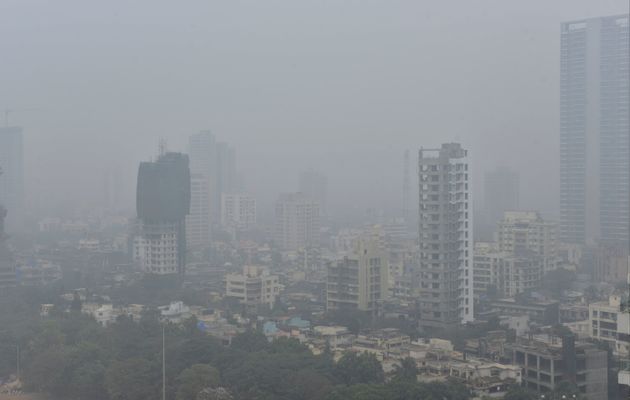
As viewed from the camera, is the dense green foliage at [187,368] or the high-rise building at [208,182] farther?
the high-rise building at [208,182]

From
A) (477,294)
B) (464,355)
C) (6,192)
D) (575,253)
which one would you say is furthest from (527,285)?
(6,192)

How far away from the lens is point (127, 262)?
45.5 feet

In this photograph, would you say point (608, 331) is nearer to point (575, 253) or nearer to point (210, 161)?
point (575, 253)

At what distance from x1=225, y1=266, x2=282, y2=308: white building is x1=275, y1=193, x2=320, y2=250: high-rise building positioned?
5.64m

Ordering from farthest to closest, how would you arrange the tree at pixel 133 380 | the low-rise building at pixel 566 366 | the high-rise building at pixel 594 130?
the high-rise building at pixel 594 130 → the tree at pixel 133 380 → the low-rise building at pixel 566 366

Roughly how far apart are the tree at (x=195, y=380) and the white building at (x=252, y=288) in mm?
4357

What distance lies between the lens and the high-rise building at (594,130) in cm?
1438

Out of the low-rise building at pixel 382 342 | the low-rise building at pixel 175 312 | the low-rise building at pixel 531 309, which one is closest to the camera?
the low-rise building at pixel 382 342

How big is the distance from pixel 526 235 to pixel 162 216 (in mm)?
5126

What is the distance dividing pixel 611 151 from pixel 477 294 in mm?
5669

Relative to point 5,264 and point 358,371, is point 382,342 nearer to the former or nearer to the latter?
point 358,371

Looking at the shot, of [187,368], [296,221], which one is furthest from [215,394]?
[296,221]

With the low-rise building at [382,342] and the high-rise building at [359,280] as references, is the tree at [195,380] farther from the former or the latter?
the high-rise building at [359,280]

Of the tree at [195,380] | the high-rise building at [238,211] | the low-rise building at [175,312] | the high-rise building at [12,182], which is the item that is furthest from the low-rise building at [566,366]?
the high-rise building at [238,211]
